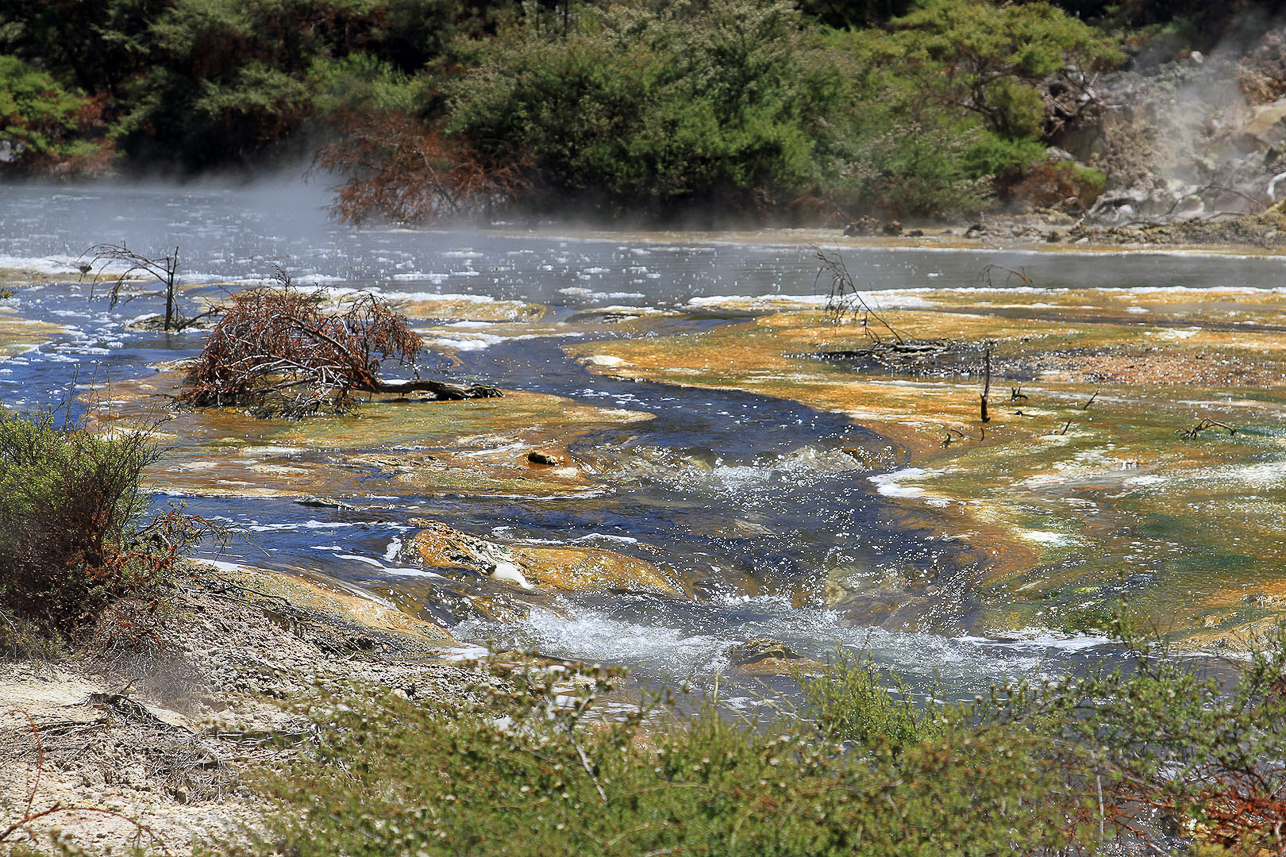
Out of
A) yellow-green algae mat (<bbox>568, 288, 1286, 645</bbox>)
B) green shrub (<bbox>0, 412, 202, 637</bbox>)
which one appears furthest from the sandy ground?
yellow-green algae mat (<bbox>568, 288, 1286, 645</bbox>)

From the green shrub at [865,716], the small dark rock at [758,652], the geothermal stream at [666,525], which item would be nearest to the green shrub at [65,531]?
the geothermal stream at [666,525]

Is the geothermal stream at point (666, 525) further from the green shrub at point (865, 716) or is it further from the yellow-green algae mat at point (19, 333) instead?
the green shrub at point (865, 716)

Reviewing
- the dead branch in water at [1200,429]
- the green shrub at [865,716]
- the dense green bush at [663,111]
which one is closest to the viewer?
the green shrub at [865,716]

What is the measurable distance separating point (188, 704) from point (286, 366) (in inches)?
259

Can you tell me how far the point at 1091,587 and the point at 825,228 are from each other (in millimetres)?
24688

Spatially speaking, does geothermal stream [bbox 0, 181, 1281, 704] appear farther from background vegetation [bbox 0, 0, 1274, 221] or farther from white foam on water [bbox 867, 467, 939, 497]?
background vegetation [bbox 0, 0, 1274, 221]

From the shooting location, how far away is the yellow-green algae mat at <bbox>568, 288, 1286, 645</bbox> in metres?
5.88

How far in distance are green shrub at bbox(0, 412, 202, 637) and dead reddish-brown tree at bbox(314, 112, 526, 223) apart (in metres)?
26.0

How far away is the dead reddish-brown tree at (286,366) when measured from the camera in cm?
1001

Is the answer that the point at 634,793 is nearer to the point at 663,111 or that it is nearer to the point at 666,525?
the point at 666,525

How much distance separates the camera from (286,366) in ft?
33.8

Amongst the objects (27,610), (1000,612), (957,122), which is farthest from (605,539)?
(957,122)

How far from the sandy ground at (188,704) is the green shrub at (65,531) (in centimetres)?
19

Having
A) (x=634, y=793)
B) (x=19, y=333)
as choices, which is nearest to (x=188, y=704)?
(x=634, y=793)
